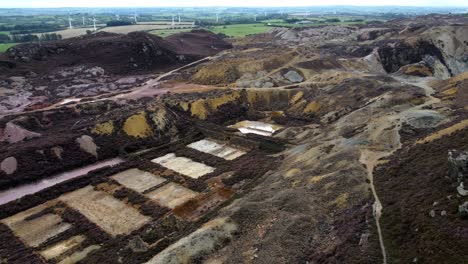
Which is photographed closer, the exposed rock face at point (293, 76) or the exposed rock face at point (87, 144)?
the exposed rock face at point (87, 144)

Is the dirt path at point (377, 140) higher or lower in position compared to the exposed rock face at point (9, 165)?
higher

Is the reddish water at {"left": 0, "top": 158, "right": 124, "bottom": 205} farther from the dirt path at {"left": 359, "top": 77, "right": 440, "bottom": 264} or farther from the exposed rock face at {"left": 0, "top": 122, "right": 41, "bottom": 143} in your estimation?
the dirt path at {"left": 359, "top": 77, "right": 440, "bottom": 264}

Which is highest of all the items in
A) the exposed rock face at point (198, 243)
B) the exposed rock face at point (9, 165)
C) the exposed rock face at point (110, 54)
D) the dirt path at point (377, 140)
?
the exposed rock face at point (110, 54)

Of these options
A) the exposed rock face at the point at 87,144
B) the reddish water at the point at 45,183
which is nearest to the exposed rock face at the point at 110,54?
the exposed rock face at the point at 87,144

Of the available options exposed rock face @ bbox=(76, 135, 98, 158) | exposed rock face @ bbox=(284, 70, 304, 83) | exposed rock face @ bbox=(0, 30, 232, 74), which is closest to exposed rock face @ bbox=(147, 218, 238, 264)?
exposed rock face @ bbox=(76, 135, 98, 158)

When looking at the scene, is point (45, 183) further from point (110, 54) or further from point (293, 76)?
point (110, 54)

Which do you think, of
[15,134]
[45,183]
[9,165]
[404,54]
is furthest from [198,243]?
[404,54]

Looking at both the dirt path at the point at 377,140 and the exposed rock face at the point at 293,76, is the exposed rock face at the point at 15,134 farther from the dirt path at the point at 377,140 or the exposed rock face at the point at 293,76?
the exposed rock face at the point at 293,76
